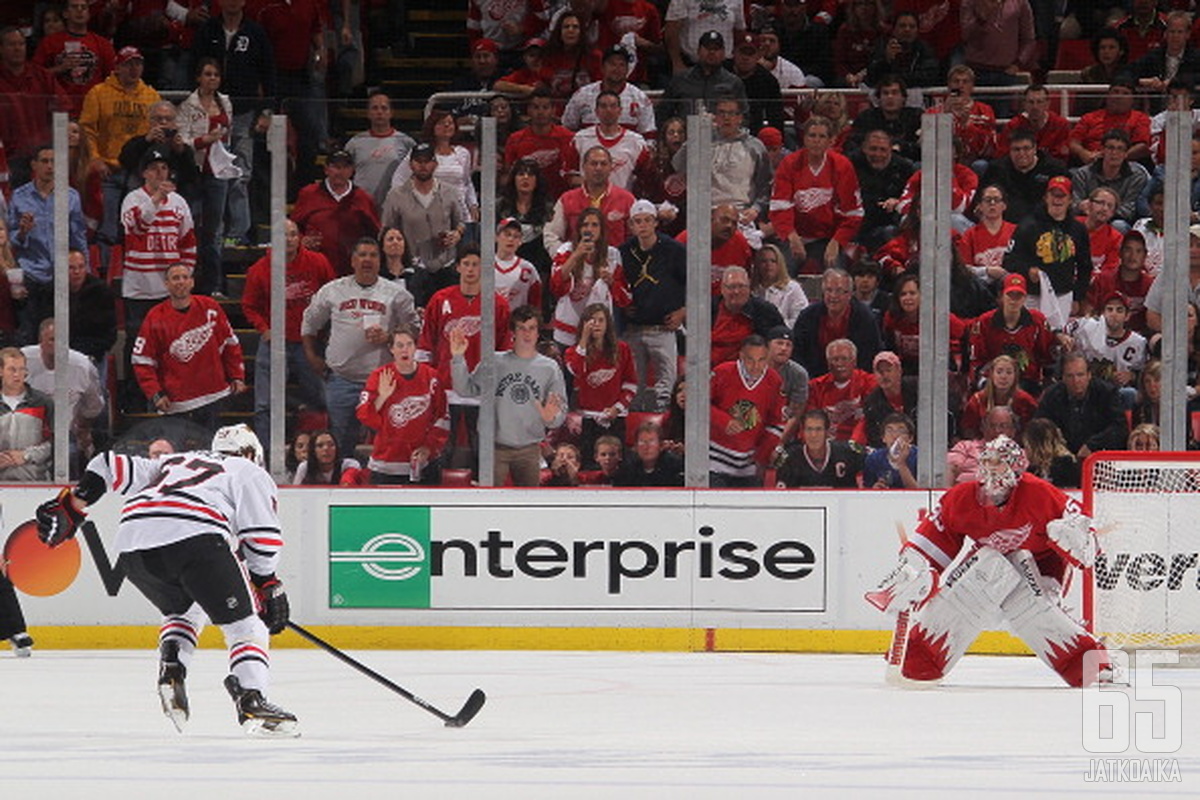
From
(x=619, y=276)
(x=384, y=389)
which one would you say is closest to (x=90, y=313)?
(x=384, y=389)

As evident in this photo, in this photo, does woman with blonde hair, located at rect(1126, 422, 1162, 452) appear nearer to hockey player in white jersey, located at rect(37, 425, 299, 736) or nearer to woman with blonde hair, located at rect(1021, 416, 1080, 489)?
woman with blonde hair, located at rect(1021, 416, 1080, 489)

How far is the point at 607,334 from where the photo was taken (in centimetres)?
1070

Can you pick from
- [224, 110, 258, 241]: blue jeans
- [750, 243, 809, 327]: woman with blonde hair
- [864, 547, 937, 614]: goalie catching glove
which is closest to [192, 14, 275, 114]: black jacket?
[224, 110, 258, 241]: blue jeans

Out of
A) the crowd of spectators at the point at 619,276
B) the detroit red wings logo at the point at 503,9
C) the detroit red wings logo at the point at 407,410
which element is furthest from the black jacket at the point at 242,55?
the detroit red wings logo at the point at 407,410

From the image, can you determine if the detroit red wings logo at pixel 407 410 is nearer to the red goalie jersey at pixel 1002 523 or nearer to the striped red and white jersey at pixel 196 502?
the red goalie jersey at pixel 1002 523

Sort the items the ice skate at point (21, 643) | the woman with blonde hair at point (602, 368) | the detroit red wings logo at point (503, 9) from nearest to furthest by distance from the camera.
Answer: the ice skate at point (21, 643)
the woman with blonde hair at point (602, 368)
the detroit red wings logo at point (503, 9)

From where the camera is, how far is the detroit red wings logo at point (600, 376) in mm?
10711

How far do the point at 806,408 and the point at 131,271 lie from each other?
123 inches

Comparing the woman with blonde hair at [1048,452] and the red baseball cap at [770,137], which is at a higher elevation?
the red baseball cap at [770,137]

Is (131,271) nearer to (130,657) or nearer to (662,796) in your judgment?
(130,657)

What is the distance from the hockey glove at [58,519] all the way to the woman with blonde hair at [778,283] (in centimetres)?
393

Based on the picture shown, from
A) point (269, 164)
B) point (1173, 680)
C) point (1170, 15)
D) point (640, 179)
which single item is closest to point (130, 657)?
point (269, 164)

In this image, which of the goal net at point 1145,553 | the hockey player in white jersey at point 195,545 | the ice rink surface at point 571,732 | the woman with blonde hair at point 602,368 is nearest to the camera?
the ice rink surface at point 571,732

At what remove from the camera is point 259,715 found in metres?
7.36
